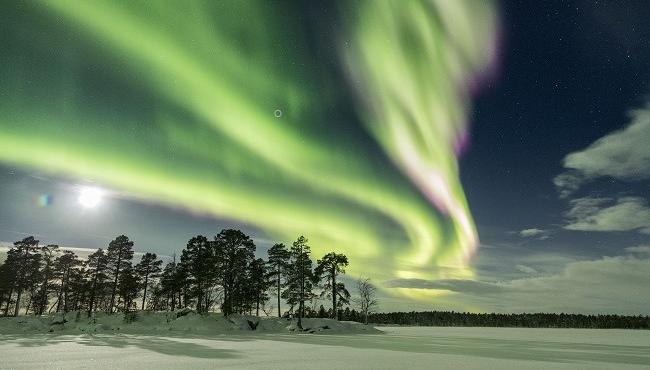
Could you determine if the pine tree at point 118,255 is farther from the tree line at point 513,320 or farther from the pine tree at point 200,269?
the tree line at point 513,320

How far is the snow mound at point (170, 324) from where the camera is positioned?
4947 centimetres

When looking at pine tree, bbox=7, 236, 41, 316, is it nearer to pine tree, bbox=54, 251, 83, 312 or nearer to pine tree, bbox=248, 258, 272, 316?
pine tree, bbox=54, 251, 83, 312

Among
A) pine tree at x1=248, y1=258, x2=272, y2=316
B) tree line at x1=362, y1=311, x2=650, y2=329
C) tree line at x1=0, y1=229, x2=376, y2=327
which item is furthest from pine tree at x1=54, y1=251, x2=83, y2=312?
tree line at x1=362, y1=311, x2=650, y2=329

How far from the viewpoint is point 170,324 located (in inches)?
2008

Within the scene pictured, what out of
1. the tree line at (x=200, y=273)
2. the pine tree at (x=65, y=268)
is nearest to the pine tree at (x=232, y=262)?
the tree line at (x=200, y=273)

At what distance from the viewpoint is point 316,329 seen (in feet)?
177

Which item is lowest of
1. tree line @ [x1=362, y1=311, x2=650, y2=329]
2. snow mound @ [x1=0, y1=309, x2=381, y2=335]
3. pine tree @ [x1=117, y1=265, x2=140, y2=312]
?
tree line @ [x1=362, y1=311, x2=650, y2=329]

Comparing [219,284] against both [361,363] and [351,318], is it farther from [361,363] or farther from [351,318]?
[351,318]

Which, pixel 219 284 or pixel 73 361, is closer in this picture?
pixel 73 361

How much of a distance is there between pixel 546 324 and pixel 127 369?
8167 inches

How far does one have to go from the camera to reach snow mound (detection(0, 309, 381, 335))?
49.5 m

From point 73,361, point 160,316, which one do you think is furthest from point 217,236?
point 73,361

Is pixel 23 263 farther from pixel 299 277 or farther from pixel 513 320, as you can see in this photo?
pixel 513 320

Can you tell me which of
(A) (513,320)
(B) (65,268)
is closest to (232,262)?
(B) (65,268)
